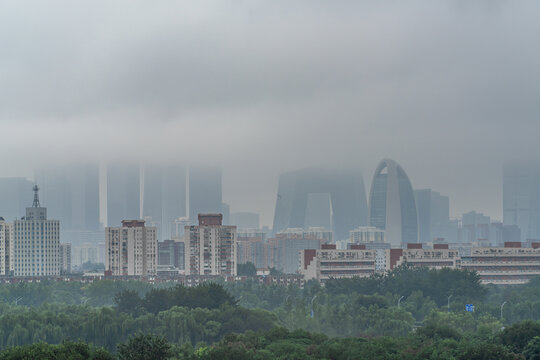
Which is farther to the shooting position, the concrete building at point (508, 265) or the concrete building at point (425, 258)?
the concrete building at point (425, 258)

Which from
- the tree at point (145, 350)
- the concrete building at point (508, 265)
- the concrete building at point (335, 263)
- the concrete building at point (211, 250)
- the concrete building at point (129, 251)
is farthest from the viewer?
the concrete building at point (129, 251)

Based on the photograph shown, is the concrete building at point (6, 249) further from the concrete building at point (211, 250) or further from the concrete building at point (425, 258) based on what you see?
the concrete building at point (425, 258)

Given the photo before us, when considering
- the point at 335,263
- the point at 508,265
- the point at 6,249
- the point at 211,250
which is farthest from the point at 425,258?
the point at 6,249

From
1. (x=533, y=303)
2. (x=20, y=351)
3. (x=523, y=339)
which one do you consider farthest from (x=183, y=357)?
(x=533, y=303)

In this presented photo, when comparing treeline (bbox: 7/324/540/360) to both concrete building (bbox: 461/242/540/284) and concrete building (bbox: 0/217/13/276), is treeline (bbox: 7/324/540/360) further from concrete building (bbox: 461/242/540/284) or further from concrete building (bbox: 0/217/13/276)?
concrete building (bbox: 0/217/13/276)

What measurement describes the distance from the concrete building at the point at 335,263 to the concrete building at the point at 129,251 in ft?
98.9

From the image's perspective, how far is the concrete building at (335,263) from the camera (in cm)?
15562

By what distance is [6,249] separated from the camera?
595 ft

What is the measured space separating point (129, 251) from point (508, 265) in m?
64.1

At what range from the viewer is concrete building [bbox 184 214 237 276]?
165m

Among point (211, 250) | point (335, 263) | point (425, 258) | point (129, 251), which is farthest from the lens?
point (129, 251)

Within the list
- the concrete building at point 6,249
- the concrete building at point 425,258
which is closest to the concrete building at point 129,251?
the concrete building at point 6,249

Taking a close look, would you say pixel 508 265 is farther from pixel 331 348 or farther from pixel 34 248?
pixel 331 348

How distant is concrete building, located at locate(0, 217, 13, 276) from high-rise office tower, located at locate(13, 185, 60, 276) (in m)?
4.13
